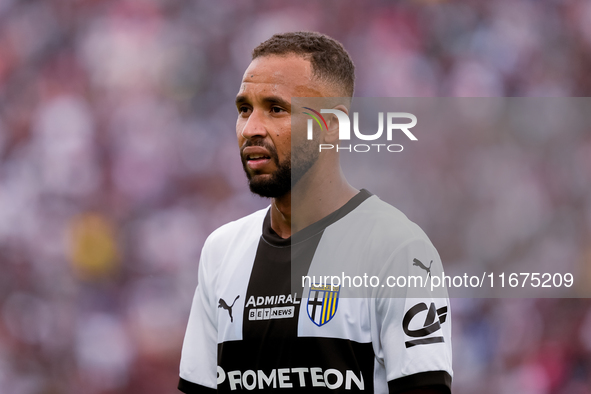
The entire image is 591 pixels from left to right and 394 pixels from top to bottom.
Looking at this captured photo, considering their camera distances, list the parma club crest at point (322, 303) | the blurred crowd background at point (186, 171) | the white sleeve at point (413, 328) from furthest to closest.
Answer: the blurred crowd background at point (186, 171), the parma club crest at point (322, 303), the white sleeve at point (413, 328)

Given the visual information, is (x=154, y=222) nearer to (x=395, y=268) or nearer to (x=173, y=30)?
(x=173, y=30)

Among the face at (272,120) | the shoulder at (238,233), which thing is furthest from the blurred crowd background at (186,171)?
the face at (272,120)

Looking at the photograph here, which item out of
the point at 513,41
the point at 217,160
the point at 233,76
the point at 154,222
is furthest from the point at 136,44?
the point at 513,41

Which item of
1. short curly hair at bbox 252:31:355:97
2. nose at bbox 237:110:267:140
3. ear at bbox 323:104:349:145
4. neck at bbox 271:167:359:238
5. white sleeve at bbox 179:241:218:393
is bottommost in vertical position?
white sleeve at bbox 179:241:218:393

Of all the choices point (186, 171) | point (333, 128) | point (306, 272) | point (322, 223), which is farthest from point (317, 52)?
point (186, 171)

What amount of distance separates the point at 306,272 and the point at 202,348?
446 mm

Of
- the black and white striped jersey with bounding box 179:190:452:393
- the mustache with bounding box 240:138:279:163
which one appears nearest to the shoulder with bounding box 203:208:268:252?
the black and white striped jersey with bounding box 179:190:452:393

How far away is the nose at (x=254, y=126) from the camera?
1.65 meters

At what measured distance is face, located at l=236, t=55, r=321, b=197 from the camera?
1.66 m

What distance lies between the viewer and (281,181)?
67.1 inches

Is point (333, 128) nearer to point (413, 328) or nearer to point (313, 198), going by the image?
point (313, 198)

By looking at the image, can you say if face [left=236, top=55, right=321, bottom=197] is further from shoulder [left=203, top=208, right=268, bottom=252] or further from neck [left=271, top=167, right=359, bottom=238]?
shoulder [left=203, top=208, right=268, bottom=252]

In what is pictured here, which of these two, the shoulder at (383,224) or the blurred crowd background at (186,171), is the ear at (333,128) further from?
the blurred crowd background at (186,171)

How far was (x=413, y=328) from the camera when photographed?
149 centimetres
